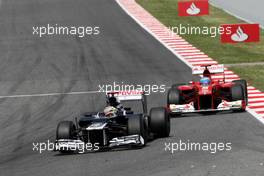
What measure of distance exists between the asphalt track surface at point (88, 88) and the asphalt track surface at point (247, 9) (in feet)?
20.4

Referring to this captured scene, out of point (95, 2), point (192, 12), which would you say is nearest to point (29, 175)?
point (192, 12)

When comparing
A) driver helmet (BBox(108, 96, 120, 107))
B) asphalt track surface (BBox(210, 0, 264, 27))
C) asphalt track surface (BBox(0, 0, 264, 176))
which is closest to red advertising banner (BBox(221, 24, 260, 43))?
asphalt track surface (BBox(0, 0, 264, 176))

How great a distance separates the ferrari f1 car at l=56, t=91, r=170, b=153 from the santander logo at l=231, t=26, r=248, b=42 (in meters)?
18.0

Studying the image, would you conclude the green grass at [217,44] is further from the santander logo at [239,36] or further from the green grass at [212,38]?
the santander logo at [239,36]

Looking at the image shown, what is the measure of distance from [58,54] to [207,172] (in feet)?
78.8

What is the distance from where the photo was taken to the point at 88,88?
3050cm

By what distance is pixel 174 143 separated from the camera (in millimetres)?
19516

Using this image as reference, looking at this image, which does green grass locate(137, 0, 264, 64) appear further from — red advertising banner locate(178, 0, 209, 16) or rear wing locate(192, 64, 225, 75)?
rear wing locate(192, 64, 225, 75)

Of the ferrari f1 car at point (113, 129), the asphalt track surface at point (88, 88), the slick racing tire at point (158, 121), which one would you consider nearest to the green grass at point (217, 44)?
the asphalt track surface at point (88, 88)

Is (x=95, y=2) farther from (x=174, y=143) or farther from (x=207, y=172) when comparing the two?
(x=207, y=172)

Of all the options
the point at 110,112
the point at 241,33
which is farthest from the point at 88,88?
the point at 110,112

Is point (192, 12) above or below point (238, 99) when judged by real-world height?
above

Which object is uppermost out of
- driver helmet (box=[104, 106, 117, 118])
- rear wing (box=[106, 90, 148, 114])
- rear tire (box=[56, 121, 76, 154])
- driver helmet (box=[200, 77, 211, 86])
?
driver helmet (box=[200, 77, 211, 86])

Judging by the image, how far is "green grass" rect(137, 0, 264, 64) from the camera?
36.3 metres
